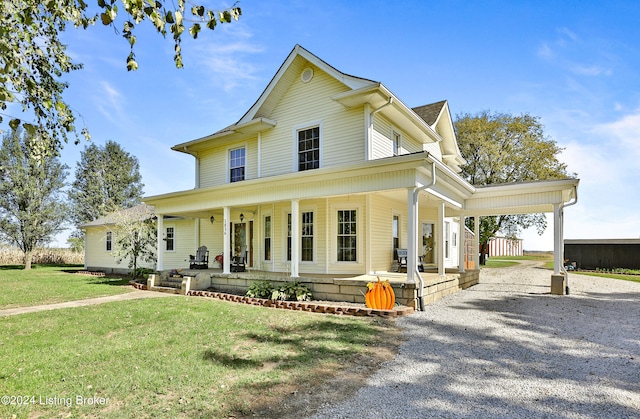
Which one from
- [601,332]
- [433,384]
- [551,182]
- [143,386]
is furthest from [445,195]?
[143,386]

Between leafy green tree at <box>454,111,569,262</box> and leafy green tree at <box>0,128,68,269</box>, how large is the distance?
3082 centimetres

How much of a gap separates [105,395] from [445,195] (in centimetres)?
1011

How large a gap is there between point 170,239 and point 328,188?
40.3 feet

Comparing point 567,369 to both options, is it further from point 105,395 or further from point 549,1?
point 549,1

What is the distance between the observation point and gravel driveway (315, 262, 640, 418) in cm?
389

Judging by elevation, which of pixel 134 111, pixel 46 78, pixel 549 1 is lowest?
pixel 46 78

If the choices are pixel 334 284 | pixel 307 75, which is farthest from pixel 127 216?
pixel 334 284

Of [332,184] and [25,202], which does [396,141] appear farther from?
[25,202]

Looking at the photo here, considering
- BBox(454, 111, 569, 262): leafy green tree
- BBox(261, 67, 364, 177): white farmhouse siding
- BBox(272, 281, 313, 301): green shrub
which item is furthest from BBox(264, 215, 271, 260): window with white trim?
BBox(454, 111, 569, 262): leafy green tree

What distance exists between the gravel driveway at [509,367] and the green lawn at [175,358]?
2.09 feet

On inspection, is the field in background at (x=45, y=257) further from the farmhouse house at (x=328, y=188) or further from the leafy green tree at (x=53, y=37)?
the leafy green tree at (x=53, y=37)

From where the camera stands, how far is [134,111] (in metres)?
11.1

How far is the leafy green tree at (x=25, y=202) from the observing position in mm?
25969

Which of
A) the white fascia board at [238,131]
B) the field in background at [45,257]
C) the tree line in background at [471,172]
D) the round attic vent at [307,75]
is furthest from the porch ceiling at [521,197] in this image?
the field in background at [45,257]
